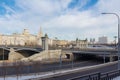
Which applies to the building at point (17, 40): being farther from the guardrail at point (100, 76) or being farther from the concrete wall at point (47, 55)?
the guardrail at point (100, 76)

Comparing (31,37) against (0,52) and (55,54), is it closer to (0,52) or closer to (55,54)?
(0,52)

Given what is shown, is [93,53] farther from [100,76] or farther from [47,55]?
[100,76]

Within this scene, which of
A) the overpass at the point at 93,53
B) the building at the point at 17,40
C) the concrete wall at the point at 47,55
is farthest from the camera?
the building at the point at 17,40

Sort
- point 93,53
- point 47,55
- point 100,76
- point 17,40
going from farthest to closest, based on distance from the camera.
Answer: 1. point 17,40
2. point 47,55
3. point 93,53
4. point 100,76

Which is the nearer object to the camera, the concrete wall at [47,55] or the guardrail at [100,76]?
the guardrail at [100,76]

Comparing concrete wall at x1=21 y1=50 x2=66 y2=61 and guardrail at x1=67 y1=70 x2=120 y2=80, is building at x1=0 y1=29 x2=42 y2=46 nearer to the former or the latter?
concrete wall at x1=21 y1=50 x2=66 y2=61

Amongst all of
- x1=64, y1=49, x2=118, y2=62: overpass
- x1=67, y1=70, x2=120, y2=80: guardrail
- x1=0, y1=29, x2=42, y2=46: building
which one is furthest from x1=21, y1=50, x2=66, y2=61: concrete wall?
x1=0, y1=29, x2=42, y2=46: building

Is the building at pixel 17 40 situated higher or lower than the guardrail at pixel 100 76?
higher

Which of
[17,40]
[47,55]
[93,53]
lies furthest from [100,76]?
[17,40]

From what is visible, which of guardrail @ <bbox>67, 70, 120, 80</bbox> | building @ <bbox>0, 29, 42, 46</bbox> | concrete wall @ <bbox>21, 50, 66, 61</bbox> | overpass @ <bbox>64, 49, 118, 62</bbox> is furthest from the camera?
building @ <bbox>0, 29, 42, 46</bbox>

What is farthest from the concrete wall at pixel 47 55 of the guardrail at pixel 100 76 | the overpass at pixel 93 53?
the guardrail at pixel 100 76

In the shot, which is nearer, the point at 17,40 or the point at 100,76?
the point at 100,76

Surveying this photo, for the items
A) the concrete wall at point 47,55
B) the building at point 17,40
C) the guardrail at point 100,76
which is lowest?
the concrete wall at point 47,55

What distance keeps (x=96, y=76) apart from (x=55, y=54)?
61170mm
